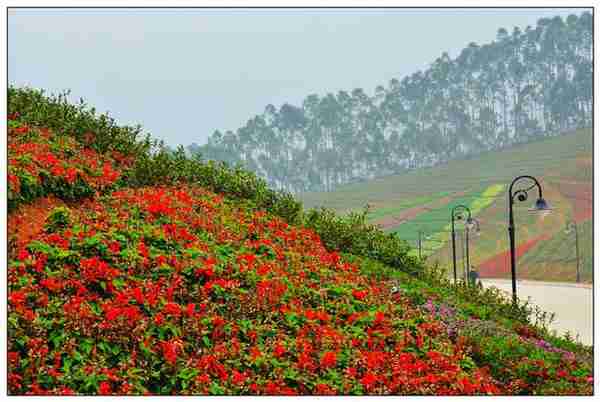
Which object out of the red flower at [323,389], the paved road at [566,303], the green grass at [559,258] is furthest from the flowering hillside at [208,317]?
the green grass at [559,258]

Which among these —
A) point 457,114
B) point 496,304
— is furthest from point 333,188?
point 496,304

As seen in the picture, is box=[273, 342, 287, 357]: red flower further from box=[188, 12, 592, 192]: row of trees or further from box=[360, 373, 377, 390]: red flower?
box=[188, 12, 592, 192]: row of trees

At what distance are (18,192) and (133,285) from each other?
8.46 feet

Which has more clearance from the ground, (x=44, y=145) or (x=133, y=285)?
(x=44, y=145)

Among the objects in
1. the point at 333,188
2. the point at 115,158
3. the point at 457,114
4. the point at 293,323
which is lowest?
the point at 293,323

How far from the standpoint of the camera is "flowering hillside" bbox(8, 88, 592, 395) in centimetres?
627

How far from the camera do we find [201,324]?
6.97 m

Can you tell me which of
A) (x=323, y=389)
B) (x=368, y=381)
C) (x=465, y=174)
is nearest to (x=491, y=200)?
(x=465, y=174)

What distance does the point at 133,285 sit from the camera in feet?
24.2

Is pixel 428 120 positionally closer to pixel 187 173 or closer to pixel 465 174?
pixel 465 174

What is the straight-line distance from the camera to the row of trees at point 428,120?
317 feet

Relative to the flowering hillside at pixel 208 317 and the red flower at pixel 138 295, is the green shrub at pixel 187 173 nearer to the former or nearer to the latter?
the flowering hillside at pixel 208 317

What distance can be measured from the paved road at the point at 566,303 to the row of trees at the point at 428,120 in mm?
59580
